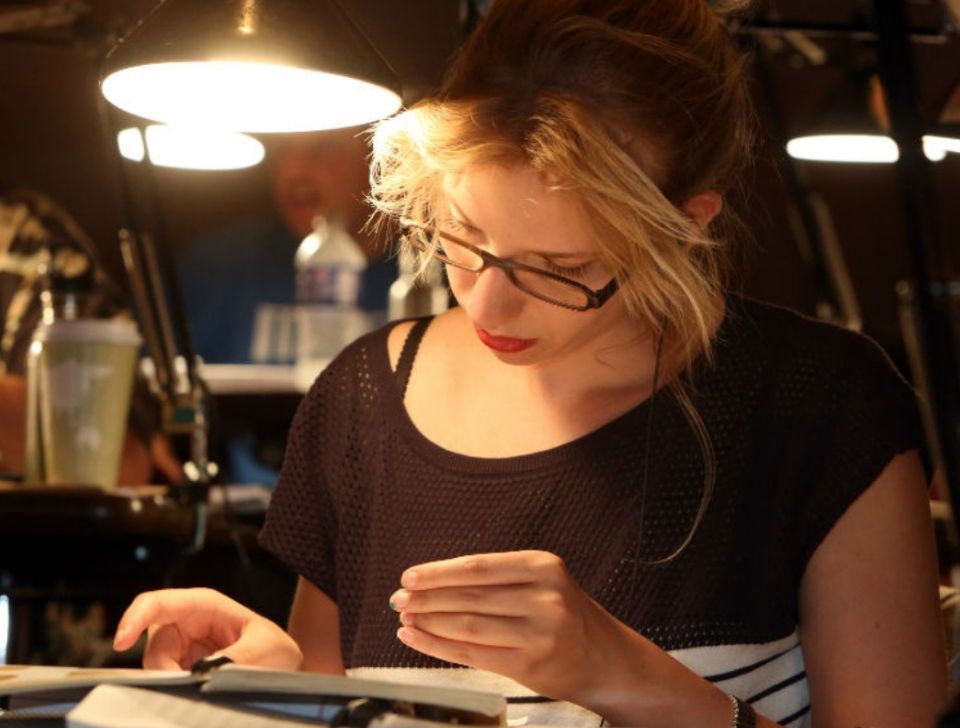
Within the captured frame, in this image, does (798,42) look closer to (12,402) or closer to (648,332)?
(648,332)

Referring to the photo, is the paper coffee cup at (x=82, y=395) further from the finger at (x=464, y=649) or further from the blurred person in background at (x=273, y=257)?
the blurred person in background at (x=273, y=257)

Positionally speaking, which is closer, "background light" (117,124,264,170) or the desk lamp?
the desk lamp

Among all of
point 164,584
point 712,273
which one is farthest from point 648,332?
point 164,584

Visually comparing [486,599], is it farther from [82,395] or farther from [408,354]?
[82,395]

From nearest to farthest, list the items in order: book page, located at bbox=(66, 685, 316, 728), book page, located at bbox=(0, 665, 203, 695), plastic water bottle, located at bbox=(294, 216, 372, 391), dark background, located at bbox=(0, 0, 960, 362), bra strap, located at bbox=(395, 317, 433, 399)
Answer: book page, located at bbox=(66, 685, 316, 728)
book page, located at bbox=(0, 665, 203, 695)
bra strap, located at bbox=(395, 317, 433, 399)
dark background, located at bbox=(0, 0, 960, 362)
plastic water bottle, located at bbox=(294, 216, 372, 391)

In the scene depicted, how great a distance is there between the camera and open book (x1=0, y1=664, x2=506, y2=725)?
855 millimetres

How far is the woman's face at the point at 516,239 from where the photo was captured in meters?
1.23

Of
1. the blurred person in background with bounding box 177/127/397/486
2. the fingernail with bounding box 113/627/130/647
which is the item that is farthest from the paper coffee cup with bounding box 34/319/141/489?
the blurred person in background with bounding box 177/127/397/486

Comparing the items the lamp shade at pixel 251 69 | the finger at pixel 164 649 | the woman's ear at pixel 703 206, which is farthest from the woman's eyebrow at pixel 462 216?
the finger at pixel 164 649

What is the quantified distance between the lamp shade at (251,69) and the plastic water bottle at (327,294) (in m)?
2.53

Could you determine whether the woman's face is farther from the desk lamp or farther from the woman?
the desk lamp

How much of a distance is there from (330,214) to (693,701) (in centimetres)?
402

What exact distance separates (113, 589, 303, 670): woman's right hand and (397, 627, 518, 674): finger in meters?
0.22

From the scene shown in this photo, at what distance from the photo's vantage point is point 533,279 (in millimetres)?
1237
